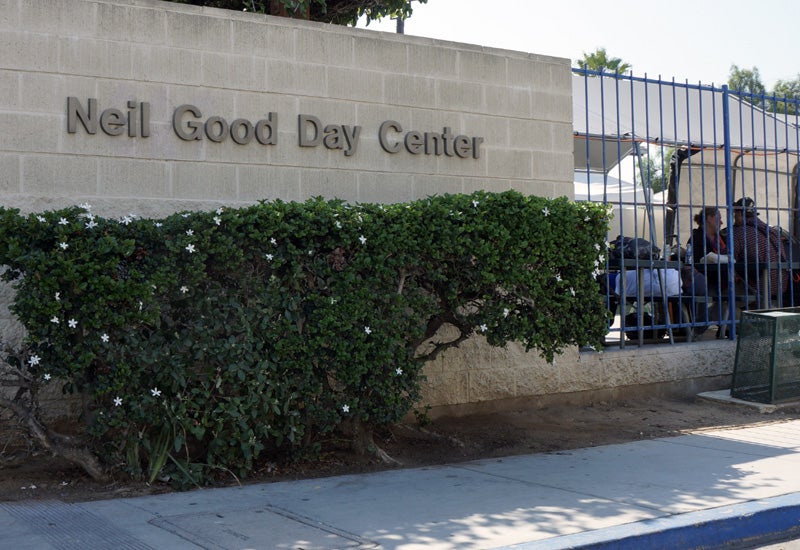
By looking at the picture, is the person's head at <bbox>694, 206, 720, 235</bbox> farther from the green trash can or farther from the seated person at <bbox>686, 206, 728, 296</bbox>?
the green trash can

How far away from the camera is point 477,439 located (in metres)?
7.72

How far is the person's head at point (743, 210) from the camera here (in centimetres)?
1052

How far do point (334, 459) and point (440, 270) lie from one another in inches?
62.5

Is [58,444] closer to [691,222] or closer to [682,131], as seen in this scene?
[691,222]

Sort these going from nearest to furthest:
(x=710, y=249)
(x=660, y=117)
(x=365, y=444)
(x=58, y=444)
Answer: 1. (x=58, y=444)
2. (x=365, y=444)
3. (x=660, y=117)
4. (x=710, y=249)

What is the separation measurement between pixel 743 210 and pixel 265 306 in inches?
252

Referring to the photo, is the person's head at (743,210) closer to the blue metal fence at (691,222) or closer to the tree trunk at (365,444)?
the blue metal fence at (691,222)

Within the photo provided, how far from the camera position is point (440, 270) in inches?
268

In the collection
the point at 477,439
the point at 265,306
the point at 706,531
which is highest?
the point at 265,306

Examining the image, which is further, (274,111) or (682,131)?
(682,131)

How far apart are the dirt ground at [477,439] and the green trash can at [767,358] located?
185mm

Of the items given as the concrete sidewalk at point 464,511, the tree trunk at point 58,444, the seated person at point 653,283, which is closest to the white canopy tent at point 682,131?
the seated person at point 653,283

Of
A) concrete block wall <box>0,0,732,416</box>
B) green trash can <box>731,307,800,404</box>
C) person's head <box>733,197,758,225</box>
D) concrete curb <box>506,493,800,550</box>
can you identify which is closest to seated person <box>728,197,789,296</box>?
person's head <box>733,197,758,225</box>

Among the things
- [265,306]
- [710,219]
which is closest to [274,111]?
[265,306]
